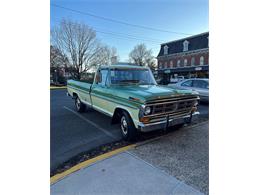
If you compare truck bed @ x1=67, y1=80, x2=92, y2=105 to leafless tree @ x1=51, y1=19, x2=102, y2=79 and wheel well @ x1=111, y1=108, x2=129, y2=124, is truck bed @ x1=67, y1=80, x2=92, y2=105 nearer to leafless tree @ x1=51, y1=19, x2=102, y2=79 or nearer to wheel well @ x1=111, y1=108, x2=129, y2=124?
wheel well @ x1=111, y1=108, x2=129, y2=124

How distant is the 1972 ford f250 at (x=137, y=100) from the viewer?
3.48 meters

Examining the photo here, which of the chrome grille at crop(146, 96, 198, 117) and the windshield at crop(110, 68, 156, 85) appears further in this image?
the windshield at crop(110, 68, 156, 85)

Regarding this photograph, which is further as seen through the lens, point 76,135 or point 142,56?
point 142,56

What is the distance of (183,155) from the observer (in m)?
3.16

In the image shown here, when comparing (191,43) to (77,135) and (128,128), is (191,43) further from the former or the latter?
(77,135)

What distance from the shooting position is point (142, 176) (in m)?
2.49

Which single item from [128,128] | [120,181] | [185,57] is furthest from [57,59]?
[120,181]

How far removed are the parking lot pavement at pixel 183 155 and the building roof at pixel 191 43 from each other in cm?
A: 2747

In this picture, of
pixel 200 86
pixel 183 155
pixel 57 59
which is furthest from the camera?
pixel 57 59

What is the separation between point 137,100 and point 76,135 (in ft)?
7.01

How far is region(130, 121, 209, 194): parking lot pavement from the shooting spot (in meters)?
2.49

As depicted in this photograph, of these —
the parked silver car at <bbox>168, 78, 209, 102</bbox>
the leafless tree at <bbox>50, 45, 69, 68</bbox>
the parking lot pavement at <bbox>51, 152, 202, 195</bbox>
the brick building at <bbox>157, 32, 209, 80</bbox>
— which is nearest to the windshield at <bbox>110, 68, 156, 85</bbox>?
the parking lot pavement at <bbox>51, 152, 202, 195</bbox>
